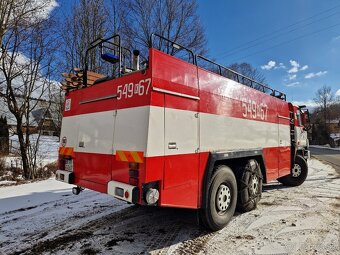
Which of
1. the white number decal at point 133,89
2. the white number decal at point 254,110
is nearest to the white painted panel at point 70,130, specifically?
the white number decal at point 133,89

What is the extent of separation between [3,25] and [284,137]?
34.0 feet

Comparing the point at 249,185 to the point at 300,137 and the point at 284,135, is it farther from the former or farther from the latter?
the point at 300,137

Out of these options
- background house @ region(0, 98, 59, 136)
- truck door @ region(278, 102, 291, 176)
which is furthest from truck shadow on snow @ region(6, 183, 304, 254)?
background house @ region(0, 98, 59, 136)

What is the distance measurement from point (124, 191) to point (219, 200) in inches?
71.4

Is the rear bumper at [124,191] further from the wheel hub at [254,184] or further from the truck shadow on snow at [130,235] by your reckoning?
the wheel hub at [254,184]

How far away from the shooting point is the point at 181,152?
3840 mm

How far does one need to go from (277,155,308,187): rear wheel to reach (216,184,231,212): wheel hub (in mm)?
4622

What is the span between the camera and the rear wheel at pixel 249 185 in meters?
5.29

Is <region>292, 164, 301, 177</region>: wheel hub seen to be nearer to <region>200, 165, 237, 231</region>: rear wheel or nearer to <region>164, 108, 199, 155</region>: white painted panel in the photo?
<region>200, 165, 237, 231</region>: rear wheel

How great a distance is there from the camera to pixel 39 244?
4.03m

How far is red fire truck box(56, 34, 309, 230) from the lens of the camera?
355 centimetres

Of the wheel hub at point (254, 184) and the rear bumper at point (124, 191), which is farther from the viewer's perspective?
the wheel hub at point (254, 184)

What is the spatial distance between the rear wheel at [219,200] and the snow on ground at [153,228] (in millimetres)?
204

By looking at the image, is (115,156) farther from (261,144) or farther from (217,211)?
(261,144)
